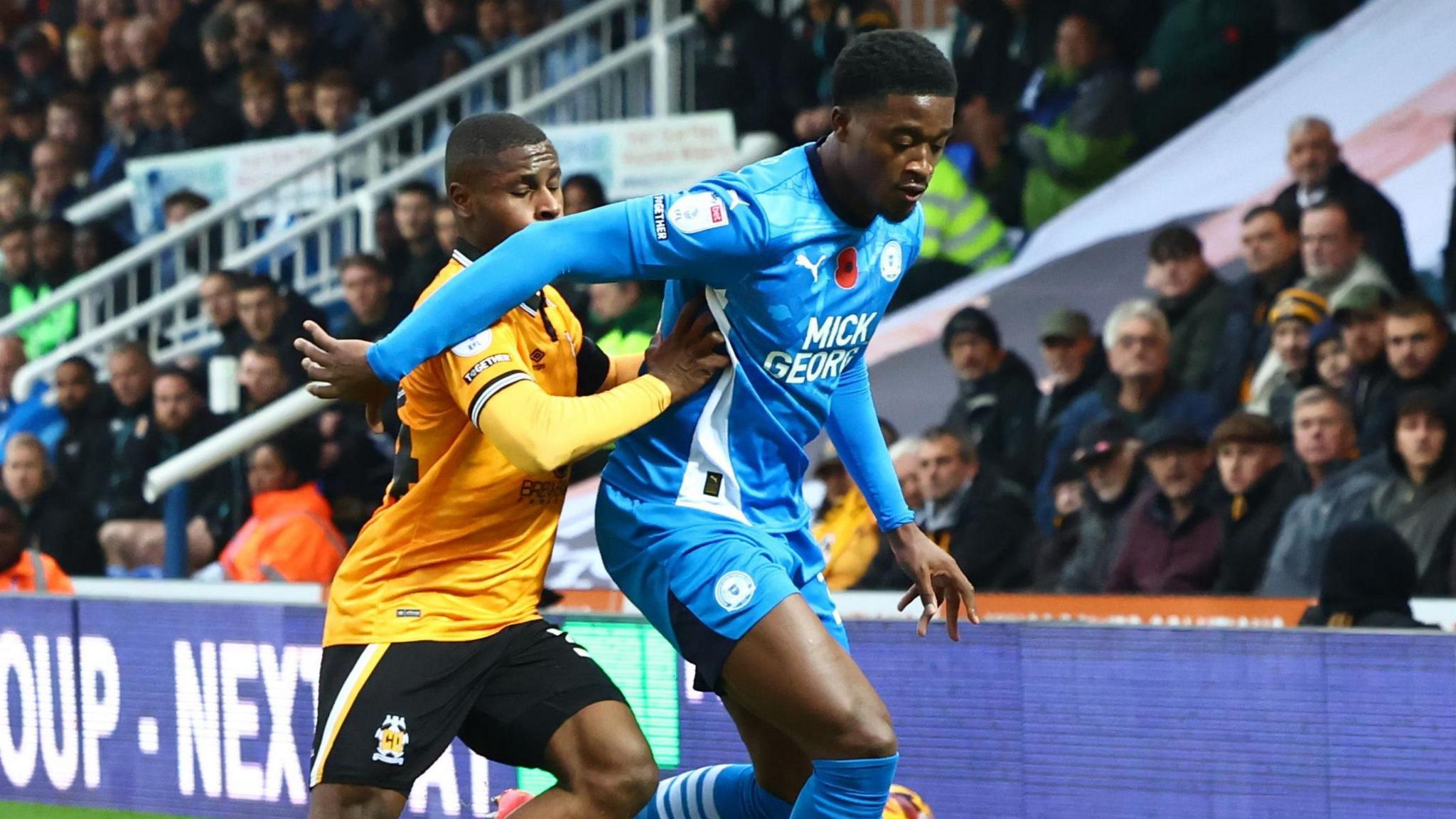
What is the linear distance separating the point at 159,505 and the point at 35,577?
162 centimetres

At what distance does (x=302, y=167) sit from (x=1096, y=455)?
5.54 meters

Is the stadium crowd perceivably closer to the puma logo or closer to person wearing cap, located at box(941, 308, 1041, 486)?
person wearing cap, located at box(941, 308, 1041, 486)

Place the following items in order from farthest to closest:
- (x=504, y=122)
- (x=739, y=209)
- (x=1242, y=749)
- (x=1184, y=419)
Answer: (x=1184, y=419) < (x=1242, y=749) < (x=504, y=122) < (x=739, y=209)

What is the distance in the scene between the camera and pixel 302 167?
10.9 metres

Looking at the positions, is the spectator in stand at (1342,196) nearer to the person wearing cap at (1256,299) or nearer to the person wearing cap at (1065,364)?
the person wearing cap at (1256,299)

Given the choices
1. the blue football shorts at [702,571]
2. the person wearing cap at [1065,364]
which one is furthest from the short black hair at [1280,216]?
the blue football shorts at [702,571]

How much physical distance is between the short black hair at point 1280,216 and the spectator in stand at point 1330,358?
0.48m

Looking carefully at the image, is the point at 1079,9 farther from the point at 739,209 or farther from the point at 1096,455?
the point at 739,209

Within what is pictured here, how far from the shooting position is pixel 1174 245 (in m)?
7.44

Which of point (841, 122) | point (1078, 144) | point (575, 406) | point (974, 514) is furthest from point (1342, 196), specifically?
point (575, 406)

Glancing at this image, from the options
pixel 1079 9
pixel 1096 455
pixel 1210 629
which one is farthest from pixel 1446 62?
pixel 1210 629

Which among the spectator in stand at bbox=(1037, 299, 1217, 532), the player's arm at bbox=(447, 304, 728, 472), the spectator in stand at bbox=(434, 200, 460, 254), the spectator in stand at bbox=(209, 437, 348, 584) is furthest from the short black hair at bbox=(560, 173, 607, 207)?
the player's arm at bbox=(447, 304, 728, 472)

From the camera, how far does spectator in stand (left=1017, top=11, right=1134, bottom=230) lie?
26.3 ft

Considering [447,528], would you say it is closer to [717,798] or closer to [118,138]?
[717,798]
